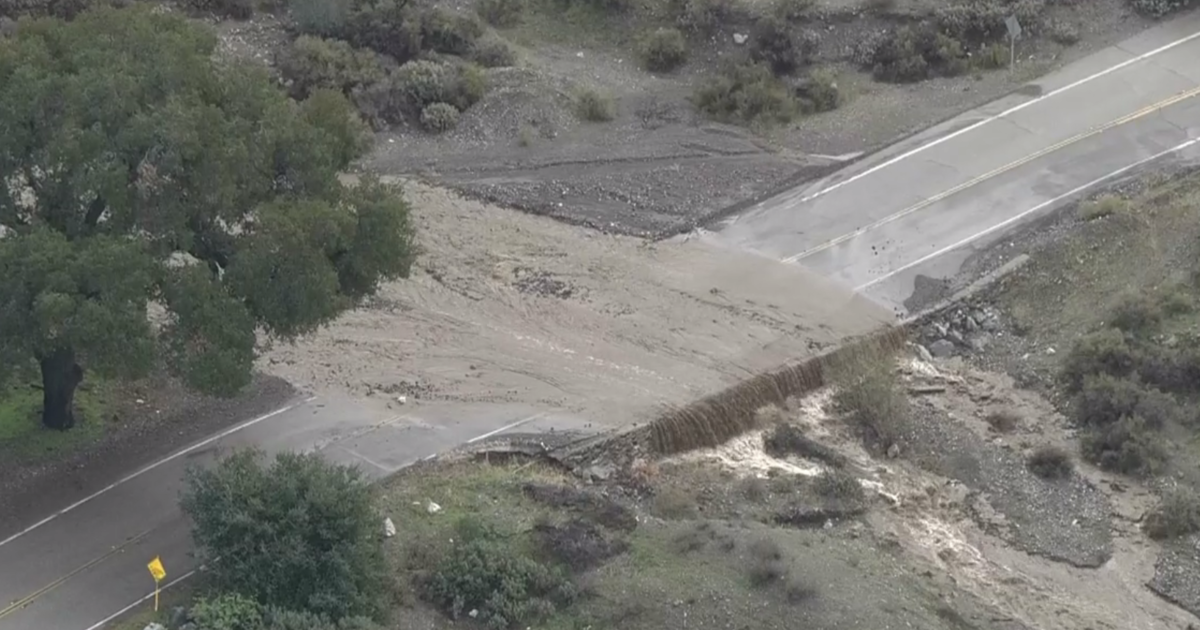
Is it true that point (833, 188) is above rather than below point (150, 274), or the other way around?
below

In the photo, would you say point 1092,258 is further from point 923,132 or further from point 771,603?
point 771,603

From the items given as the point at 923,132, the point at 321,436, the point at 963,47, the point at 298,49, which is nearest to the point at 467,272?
the point at 321,436

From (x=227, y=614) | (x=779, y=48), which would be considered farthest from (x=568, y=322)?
(x=779, y=48)

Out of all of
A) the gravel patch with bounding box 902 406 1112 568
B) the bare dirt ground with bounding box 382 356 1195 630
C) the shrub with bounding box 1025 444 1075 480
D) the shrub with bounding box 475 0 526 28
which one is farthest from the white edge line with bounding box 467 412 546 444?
the shrub with bounding box 475 0 526 28

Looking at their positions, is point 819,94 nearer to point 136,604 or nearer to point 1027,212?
point 1027,212

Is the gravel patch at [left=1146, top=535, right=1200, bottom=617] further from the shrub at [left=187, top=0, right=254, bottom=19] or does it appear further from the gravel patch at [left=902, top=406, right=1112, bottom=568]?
the shrub at [left=187, top=0, right=254, bottom=19]
